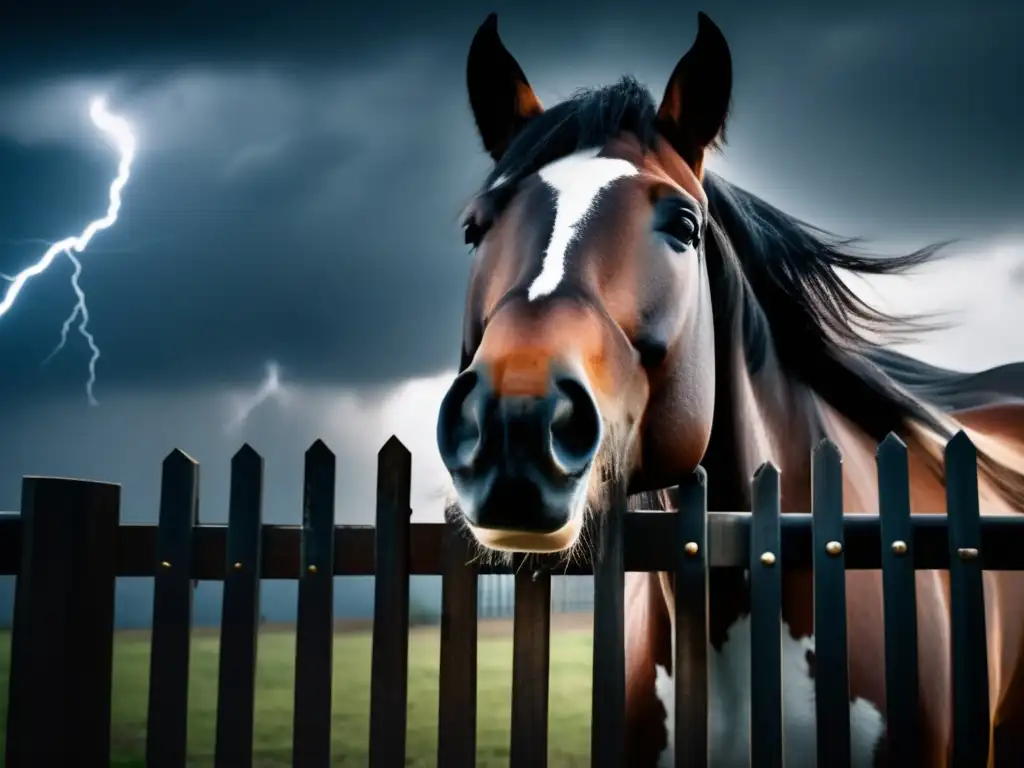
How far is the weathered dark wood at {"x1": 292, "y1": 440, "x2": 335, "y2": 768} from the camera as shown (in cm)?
232

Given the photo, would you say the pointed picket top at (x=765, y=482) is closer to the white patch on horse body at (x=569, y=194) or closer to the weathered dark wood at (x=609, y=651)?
the weathered dark wood at (x=609, y=651)

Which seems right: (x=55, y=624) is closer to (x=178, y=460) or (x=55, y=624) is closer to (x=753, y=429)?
(x=178, y=460)

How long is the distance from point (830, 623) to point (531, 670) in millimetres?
721

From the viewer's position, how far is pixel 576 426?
164cm

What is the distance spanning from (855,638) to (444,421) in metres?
1.36

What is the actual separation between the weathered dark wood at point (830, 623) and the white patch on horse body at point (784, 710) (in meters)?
0.05

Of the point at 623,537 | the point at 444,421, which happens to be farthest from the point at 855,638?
the point at 444,421

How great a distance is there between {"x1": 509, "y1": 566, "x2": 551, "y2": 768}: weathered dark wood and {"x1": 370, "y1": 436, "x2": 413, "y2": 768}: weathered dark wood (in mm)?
283

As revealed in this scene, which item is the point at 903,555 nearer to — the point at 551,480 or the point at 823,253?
the point at 823,253

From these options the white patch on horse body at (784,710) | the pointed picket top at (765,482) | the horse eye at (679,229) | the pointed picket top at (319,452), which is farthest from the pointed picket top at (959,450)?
the pointed picket top at (319,452)

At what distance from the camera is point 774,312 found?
2723mm

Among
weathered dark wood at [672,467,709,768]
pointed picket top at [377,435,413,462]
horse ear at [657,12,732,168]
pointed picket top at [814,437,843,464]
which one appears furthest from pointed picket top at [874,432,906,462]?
pointed picket top at [377,435,413,462]

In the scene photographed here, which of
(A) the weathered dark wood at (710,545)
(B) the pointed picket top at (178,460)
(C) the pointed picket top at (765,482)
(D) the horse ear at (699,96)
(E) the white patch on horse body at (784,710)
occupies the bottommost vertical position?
(E) the white patch on horse body at (784,710)

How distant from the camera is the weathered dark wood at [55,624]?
2.37 meters
